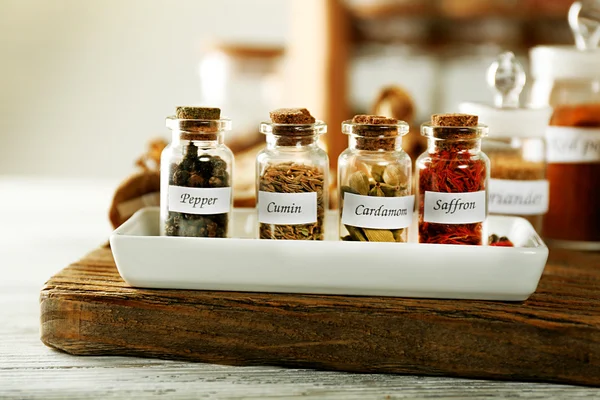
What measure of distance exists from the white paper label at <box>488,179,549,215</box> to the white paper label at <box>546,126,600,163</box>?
0.07m

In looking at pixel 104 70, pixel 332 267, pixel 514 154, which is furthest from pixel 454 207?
pixel 104 70

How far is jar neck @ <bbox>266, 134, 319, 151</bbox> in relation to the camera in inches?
27.3

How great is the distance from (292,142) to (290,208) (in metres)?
0.07

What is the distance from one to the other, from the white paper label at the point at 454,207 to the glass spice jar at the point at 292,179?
0.10m

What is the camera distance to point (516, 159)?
86 centimetres

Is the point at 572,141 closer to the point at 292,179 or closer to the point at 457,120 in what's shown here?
the point at 457,120

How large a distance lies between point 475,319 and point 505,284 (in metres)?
0.05

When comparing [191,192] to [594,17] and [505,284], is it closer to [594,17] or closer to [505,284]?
[505,284]

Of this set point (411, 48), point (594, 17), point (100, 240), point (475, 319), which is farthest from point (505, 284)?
point (411, 48)

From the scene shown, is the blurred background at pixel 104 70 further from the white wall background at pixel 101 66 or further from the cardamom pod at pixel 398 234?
the cardamom pod at pixel 398 234

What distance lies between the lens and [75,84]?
12.5ft

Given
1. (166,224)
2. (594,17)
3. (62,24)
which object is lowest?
(166,224)

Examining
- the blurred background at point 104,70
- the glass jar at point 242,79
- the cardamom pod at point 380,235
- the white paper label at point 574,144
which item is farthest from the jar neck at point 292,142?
the blurred background at point 104,70

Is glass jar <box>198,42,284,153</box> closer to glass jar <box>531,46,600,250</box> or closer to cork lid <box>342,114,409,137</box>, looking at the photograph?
glass jar <box>531,46,600,250</box>
